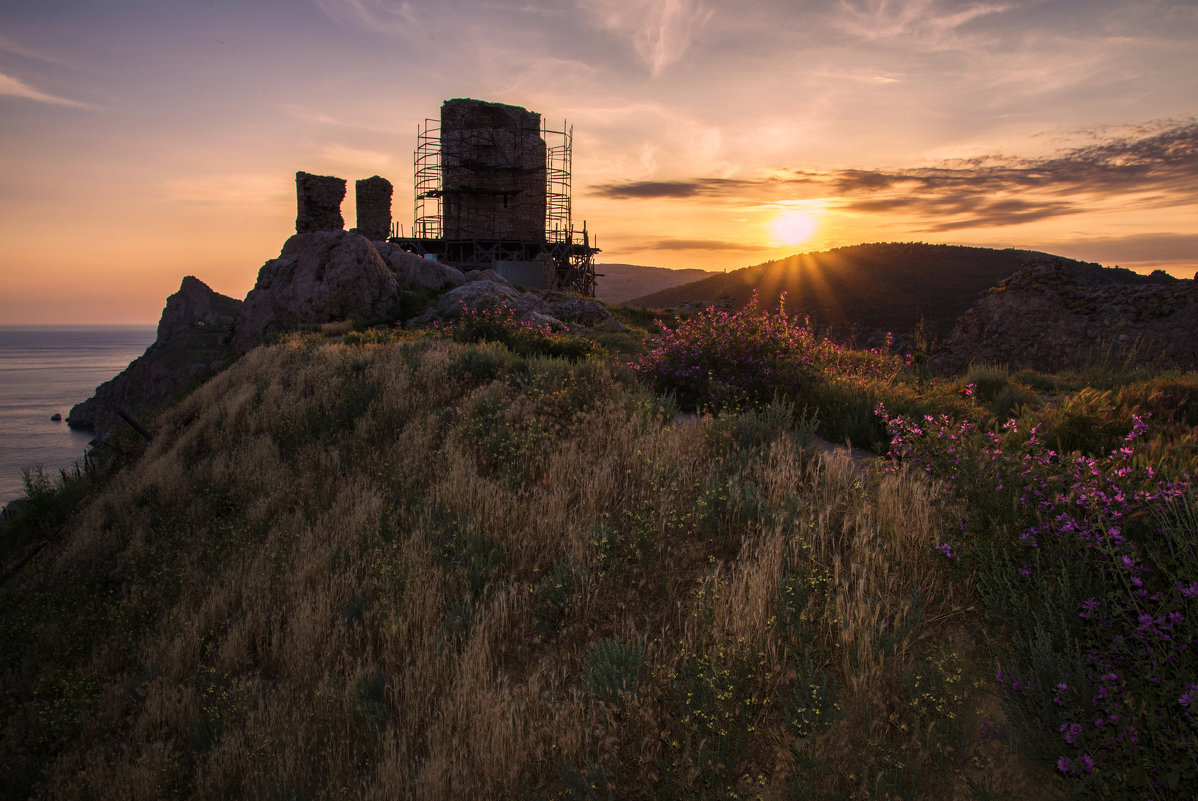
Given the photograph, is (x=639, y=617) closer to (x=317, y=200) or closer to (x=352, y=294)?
(x=352, y=294)

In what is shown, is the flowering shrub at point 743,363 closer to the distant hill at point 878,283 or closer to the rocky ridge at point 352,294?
the rocky ridge at point 352,294

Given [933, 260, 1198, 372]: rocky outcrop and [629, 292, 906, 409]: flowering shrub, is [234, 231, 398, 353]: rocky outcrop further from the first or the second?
[933, 260, 1198, 372]: rocky outcrop

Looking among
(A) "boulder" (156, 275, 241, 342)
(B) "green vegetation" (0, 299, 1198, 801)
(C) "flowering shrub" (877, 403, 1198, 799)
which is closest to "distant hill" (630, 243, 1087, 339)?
(B) "green vegetation" (0, 299, 1198, 801)

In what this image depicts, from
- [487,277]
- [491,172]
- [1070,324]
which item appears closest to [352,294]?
[487,277]

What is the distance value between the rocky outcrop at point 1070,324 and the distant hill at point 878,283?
2073cm

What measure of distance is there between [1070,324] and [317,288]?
68.6ft

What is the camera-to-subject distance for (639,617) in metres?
3.63

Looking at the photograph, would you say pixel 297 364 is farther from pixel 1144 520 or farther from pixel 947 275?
pixel 947 275

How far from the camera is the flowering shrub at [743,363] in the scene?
7.92 m

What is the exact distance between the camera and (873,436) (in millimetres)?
6539

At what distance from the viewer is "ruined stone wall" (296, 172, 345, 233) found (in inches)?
1033

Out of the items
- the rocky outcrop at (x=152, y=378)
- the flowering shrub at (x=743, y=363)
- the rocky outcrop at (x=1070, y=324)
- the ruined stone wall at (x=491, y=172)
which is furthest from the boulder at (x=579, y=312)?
the ruined stone wall at (x=491, y=172)

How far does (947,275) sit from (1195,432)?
55.7 metres

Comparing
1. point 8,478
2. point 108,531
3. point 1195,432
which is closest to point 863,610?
→ point 1195,432
